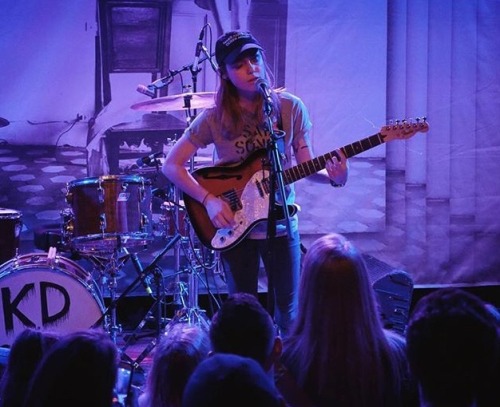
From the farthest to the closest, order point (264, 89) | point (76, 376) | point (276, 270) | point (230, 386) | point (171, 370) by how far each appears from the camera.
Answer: point (276, 270) → point (264, 89) → point (171, 370) → point (76, 376) → point (230, 386)

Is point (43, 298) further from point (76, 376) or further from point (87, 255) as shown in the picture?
point (76, 376)

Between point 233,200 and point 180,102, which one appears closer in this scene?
point 233,200

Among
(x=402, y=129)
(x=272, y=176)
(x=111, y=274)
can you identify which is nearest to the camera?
(x=272, y=176)

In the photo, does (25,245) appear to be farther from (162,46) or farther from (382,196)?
(382,196)

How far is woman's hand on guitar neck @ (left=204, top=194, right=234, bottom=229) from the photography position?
146 inches

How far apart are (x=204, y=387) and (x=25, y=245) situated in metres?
4.95

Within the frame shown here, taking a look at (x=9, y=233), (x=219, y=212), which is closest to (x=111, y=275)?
(x=9, y=233)

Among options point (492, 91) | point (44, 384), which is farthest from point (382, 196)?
point (44, 384)

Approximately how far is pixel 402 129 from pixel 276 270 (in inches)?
43.4

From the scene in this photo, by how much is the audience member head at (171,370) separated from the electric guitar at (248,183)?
4.54ft

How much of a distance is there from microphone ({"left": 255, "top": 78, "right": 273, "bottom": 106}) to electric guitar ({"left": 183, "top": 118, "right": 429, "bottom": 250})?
438mm

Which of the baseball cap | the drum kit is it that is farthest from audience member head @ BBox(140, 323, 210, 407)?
the drum kit

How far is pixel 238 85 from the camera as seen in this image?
3.71 m

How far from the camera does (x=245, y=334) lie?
202cm
